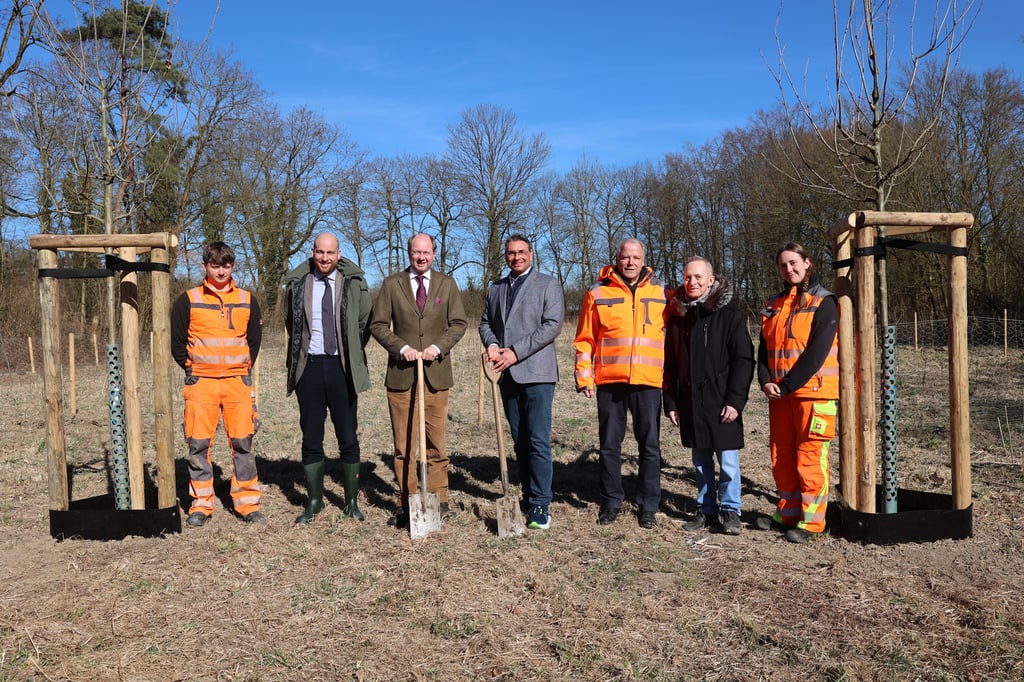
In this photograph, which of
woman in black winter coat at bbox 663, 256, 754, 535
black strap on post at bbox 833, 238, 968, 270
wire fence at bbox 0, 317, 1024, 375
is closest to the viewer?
black strap on post at bbox 833, 238, 968, 270

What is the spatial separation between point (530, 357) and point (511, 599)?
67.9 inches

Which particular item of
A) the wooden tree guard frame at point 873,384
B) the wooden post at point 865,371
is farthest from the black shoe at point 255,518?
the wooden post at point 865,371

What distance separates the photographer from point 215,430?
5141 mm

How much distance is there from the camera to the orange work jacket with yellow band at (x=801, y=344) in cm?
441

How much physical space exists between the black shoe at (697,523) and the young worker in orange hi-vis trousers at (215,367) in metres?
3.06

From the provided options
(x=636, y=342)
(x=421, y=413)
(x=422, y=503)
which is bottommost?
(x=422, y=503)

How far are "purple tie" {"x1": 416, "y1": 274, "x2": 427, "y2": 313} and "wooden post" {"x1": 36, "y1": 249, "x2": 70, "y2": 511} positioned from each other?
7.82 feet

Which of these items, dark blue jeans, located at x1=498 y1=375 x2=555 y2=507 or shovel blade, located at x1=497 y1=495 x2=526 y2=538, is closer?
shovel blade, located at x1=497 y1=495 x2=526 y2=538

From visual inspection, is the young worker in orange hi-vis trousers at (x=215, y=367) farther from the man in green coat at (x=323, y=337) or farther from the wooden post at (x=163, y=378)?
the man in green coat at (x=323, y=337)

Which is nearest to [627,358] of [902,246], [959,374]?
[902,246]

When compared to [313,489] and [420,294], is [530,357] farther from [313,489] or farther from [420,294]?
[313,489]

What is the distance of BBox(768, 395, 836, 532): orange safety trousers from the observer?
445 cm

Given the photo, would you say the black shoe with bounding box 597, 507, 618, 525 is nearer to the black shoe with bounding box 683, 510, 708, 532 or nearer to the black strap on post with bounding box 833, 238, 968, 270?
the black shoe with bounding box 683, 510, 708, 532

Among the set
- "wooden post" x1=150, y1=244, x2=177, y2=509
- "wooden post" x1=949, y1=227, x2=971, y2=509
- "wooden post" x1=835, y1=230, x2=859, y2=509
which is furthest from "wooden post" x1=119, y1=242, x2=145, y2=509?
"wooden post" x1=949, y1=227, x2=971, y2=509
